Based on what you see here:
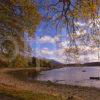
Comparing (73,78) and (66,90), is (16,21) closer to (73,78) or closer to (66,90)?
(66,90)

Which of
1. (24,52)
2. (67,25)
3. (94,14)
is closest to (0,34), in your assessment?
(24,52)

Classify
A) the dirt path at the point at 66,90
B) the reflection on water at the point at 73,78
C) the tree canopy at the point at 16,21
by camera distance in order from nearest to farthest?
1. the tree canopy at the point at 16,21
2. the dirt path at the point at 66,90
3. the reflection on water at the point at 73,78

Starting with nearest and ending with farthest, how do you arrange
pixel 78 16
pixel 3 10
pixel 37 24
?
pixel 78 16, pixel 3 10, pixel 37 24

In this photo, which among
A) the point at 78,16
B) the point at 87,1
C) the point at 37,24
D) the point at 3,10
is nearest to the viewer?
the point at 87,1

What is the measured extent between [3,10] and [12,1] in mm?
872

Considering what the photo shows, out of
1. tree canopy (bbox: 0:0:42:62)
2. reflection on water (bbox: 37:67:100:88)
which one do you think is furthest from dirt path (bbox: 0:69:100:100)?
reflection on water (bbox: 37:67:100:88)

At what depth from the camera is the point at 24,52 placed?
22.0m

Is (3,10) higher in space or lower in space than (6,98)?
higher

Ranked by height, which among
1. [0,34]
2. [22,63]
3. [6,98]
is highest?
[0,34]

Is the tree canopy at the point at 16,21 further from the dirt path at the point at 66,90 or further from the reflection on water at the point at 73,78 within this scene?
the reflection on water at the point at 73,78

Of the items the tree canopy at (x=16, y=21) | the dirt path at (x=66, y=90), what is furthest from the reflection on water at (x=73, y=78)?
the tree canopy at (x=16, y=21)

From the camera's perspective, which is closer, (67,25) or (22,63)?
(67,25)

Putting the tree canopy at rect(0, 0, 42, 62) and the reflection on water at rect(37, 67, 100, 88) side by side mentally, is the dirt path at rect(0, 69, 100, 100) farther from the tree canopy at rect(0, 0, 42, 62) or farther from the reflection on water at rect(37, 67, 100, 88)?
the reflection on water at rect(37, 67, 100, 88)

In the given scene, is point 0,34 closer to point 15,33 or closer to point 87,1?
point 15,33
